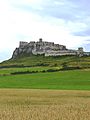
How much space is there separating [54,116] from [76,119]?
7.82 feet

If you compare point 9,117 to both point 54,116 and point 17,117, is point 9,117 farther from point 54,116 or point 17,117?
point 54,116

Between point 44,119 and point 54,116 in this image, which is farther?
point 54,116

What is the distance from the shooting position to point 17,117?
83.3ft

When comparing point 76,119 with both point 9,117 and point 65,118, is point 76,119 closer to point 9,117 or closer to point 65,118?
point 65,118

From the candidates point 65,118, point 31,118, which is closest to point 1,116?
point 31,118

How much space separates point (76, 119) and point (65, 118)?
82 cm

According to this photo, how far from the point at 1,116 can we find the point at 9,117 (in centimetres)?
82

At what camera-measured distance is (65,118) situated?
80.5ft

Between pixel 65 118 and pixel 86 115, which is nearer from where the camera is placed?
pixel 65 118

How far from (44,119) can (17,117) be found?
2.11m

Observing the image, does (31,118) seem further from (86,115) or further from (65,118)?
(86,115)

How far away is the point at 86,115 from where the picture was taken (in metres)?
26.2

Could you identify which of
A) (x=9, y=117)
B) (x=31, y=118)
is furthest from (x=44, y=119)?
(x=9, y=117)

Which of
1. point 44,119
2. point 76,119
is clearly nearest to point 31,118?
point 44,119
